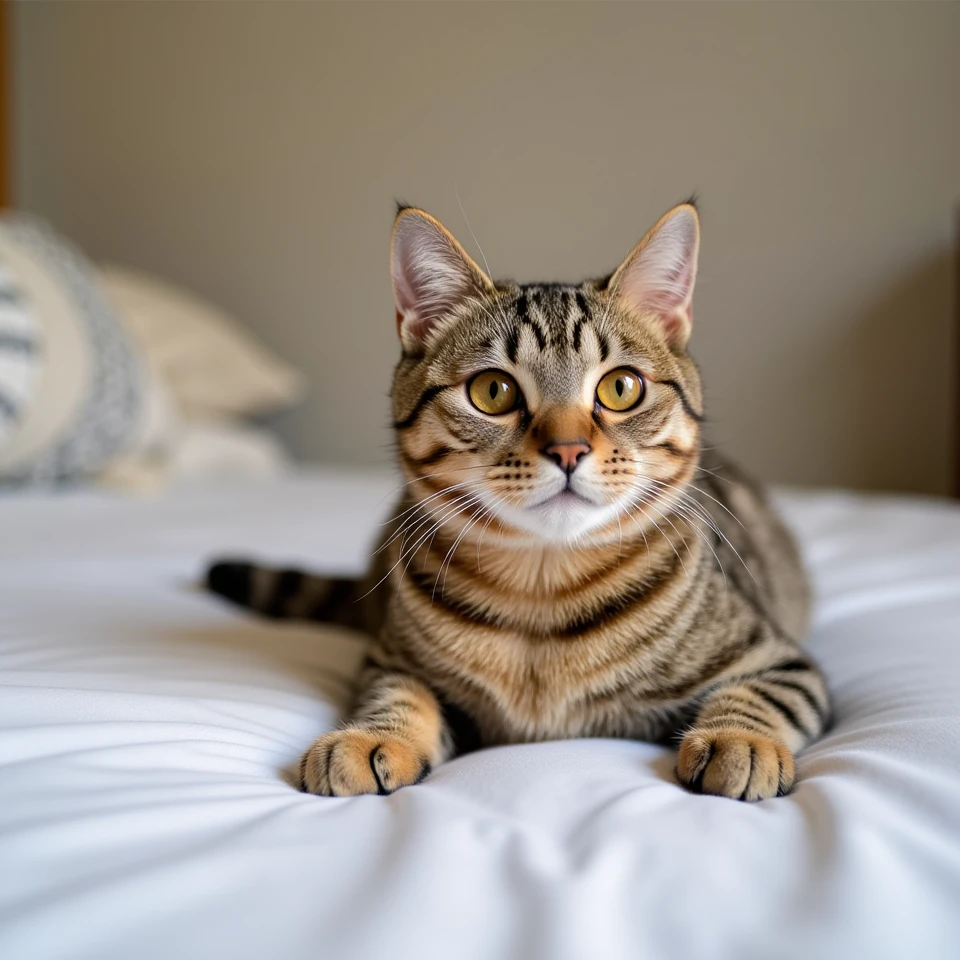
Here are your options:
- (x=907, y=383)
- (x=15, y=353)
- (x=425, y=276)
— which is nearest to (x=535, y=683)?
(x=425, y=276)

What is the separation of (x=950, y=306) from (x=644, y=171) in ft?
3.06

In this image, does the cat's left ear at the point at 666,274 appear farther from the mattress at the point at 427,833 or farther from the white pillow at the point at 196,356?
the white pillow at the point at 196,356

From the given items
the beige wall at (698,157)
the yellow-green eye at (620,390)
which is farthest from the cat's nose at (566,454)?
the beige wall at (698,157)

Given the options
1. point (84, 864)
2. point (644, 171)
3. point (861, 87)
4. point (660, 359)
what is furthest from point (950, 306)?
point (84, 864)

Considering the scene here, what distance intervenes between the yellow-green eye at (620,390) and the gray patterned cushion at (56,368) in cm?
137

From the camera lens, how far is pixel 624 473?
33.4 inches

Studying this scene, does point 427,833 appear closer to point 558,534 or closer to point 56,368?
point 558,534

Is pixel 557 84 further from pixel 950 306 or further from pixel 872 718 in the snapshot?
→ pixel 872 718

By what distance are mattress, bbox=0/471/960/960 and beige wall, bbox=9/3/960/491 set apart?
134 cm

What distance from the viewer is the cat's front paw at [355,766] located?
68 centimetres

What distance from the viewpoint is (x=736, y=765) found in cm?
67

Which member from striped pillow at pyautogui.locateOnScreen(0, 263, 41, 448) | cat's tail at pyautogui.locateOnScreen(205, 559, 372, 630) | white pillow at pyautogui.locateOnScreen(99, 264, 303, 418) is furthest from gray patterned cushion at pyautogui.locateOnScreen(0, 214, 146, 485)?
cat's tail at pyautogui.locateOnScreen(205, 559, 372, 630)

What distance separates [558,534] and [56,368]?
1.46 metres

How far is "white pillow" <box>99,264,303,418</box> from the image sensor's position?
2668 mm
